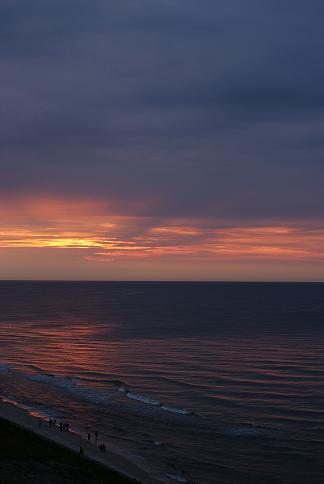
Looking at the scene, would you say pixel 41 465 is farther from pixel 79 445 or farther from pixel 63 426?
pixel 63 426

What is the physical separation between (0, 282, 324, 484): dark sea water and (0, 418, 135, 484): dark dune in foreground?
5256 millimetres

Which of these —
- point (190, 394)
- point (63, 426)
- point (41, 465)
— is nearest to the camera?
point (41, 465)

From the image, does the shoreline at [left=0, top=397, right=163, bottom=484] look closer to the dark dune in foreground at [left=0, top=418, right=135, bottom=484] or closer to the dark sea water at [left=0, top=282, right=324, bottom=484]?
the dark sea water at [left=0, top=282, right=324, bottom=484]

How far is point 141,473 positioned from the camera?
1522 inches

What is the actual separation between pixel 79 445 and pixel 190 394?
1806 cm

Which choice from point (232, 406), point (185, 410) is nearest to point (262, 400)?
point (232, 406)

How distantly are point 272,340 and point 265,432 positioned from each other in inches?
2302

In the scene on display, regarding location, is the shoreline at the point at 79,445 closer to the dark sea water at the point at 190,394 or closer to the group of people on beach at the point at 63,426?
the group of people on beach at the point at 63,426

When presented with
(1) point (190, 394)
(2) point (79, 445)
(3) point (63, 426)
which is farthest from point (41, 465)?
(1) point (190, 394)

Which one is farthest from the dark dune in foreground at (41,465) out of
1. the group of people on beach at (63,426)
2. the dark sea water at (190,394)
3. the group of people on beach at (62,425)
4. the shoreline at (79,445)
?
the group of people on beach at (62,425)

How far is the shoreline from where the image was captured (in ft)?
125

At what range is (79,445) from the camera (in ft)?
145

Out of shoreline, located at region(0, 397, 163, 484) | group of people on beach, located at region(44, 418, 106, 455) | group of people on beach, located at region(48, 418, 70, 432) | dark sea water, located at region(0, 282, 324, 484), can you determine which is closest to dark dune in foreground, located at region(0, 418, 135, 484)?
shoreline, located at region(0, 397, 163, 484)

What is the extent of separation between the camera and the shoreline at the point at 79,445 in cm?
3812
